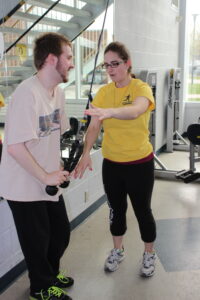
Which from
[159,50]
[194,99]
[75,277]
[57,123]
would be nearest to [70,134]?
[57,123]

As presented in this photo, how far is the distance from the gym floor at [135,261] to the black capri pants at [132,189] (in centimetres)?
31

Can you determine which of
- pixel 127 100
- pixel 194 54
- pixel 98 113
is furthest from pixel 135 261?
pixel 194 54

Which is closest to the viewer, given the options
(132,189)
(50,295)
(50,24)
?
(50,295)

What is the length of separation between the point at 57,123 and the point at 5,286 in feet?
3.92

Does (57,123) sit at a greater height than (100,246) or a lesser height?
greater

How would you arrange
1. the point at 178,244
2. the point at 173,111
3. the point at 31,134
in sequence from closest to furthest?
the point at 31,134 < the point at 178,244 < the point at 173,111

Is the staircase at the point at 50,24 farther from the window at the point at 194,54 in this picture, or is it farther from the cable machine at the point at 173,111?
the window at the point at 194,54

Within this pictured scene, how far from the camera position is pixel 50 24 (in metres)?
4.08

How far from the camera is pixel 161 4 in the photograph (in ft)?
18.5

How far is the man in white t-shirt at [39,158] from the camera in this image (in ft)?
5.24

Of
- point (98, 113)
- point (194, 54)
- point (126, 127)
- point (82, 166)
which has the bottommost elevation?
point (82, 166)

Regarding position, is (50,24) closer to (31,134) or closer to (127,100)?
(127,100)

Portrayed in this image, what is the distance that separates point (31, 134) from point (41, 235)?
594 millimetres

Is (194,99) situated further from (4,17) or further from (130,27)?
(4,17)
